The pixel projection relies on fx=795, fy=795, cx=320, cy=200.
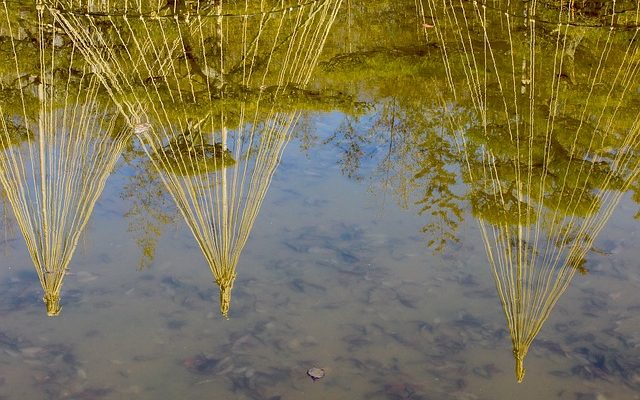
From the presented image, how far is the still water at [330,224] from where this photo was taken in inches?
118

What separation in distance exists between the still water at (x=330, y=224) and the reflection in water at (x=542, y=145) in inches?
0.7

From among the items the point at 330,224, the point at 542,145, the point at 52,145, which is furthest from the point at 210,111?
the point at 542,145

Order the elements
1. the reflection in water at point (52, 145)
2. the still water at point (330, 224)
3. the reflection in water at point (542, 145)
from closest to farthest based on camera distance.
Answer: the still water at point (330, 224), the reflection in water at point (542, 145), the reflection in water at point (52, 145)

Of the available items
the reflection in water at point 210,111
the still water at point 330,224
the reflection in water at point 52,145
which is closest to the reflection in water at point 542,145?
the still water at point 330,224

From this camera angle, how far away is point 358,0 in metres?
7.25

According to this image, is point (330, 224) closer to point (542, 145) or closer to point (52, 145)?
point (542, 145)

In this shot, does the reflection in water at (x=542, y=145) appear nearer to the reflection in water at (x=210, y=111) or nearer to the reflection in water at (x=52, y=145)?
the reflection in water at (x=210, y=111)

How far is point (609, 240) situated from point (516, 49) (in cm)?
231

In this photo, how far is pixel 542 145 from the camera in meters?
4.38

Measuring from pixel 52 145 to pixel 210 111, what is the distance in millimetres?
940

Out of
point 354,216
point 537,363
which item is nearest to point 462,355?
point 537,363

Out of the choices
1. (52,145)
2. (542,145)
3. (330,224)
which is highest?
(542,145)

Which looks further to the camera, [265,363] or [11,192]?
[11,192]

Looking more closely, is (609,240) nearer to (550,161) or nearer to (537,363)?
(550,161)
